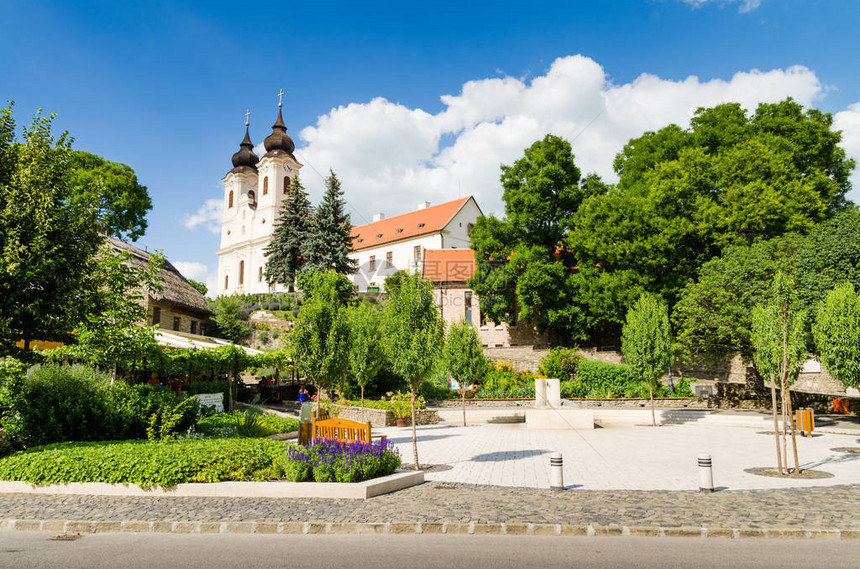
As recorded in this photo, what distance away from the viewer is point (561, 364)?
1292 inches

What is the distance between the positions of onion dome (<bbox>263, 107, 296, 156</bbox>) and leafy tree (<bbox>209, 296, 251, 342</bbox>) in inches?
1305

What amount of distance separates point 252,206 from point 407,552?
73.8m

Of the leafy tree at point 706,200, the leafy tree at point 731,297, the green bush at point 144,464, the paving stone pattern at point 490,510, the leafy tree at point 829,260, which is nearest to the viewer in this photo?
the paving stone pattern at point 490,510

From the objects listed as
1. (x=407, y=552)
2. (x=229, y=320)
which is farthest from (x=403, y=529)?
(x=229, y=320)

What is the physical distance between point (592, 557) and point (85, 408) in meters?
10.8

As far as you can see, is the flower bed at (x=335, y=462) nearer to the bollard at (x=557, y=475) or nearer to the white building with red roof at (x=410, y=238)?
the bollard at (x=557, y=475)

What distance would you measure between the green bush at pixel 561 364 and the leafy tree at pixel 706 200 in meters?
3.64

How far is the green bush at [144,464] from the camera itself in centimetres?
934

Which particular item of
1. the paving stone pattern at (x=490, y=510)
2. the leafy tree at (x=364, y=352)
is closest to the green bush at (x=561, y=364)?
the leafy tree at (x=364, y=352)

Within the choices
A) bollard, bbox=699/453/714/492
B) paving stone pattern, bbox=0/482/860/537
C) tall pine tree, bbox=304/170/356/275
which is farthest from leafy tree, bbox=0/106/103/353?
tall pine tree, bbox=304/170/356/275

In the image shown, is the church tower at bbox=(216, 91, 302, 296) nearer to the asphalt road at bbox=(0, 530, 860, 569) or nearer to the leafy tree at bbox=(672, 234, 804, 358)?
the leafy tree at bbox=(672, 234, 804, 358)

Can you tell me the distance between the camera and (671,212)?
3216cm

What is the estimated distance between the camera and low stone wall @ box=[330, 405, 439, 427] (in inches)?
894

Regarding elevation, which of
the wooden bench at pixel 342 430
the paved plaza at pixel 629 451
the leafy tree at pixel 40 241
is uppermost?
the leafy tree at pixel 40 241
